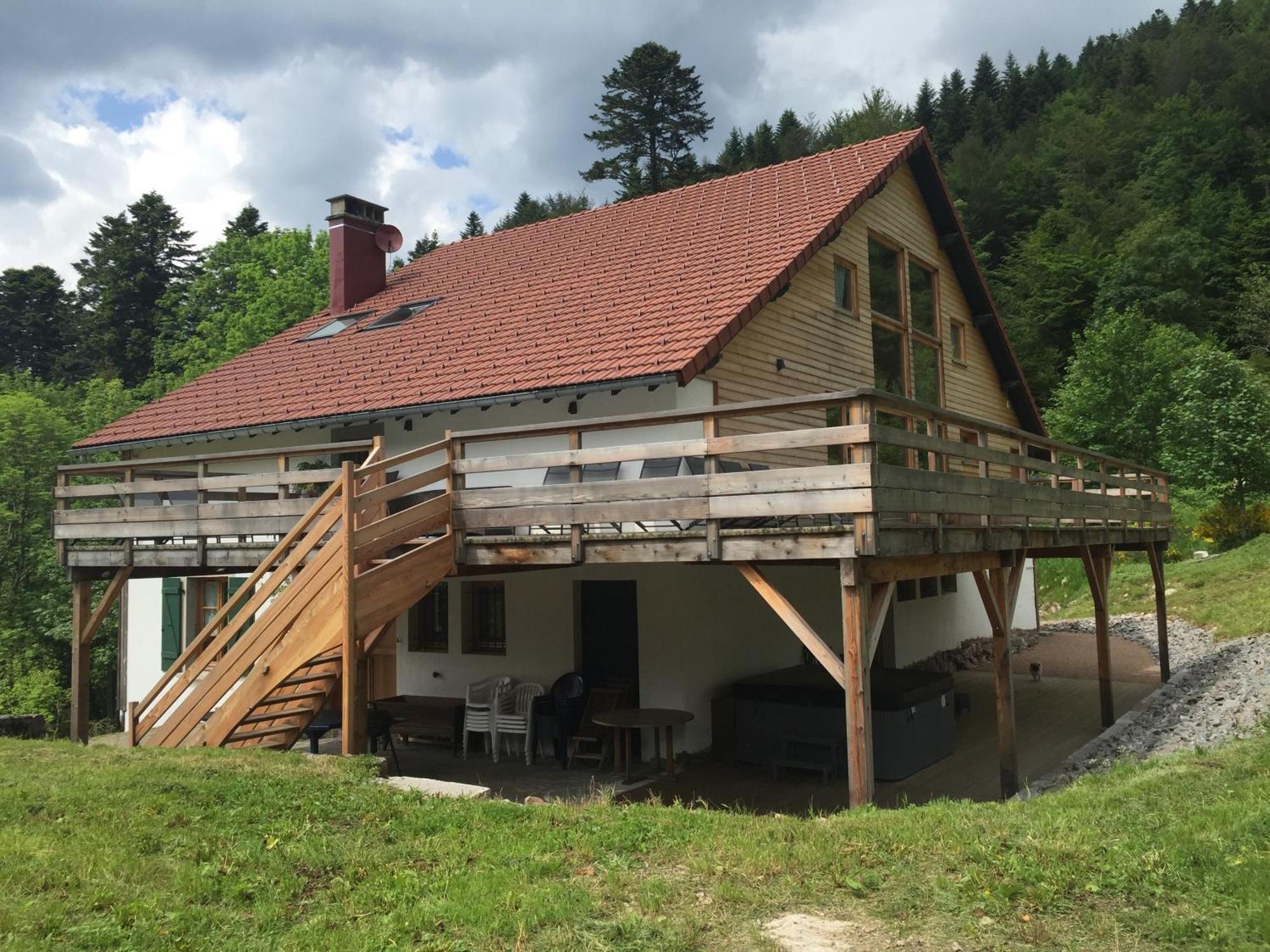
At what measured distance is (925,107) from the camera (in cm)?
5772

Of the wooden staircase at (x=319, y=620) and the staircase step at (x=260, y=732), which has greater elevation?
the wooden staircase at (x=319, y=620)

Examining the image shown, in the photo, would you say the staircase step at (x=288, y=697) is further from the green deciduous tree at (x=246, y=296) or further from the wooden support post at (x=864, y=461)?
the green deciduous tree at (x=246, y=296)

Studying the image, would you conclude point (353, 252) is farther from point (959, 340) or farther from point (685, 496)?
point (685, 496)

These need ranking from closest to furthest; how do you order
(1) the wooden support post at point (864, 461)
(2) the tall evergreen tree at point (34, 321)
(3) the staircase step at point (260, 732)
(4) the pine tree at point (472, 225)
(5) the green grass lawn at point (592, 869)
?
(5) the green grass lawn at point (592, 869)
(1) the wooden support post at point (864, 461)
(3) the staircase step at point (260, 732)
(2) the tall evergreen tree at point (34, 321)
(4) the pine tree at point (472, 225)

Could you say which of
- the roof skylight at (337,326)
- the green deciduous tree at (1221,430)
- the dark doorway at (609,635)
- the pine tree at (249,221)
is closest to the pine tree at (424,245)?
the pine tree at (249,221)

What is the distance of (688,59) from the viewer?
40594 millimetres

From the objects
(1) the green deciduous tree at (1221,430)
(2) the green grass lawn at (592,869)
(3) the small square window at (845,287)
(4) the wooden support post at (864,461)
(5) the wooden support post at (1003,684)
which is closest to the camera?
(2) the green grass lawn at (592,869)

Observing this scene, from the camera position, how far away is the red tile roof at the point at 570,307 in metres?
10.2

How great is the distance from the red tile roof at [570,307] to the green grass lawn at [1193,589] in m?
10.3

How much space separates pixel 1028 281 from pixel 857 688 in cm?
3634

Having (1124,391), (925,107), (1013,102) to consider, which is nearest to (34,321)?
(1124,391)

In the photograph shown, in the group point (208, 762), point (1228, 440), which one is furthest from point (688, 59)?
point (208, 762)

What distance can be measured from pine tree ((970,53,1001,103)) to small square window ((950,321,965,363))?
165 ft

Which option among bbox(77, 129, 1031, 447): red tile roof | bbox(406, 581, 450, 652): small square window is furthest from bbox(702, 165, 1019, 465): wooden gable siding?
bbox(406, 581, 450, 652): small square window
